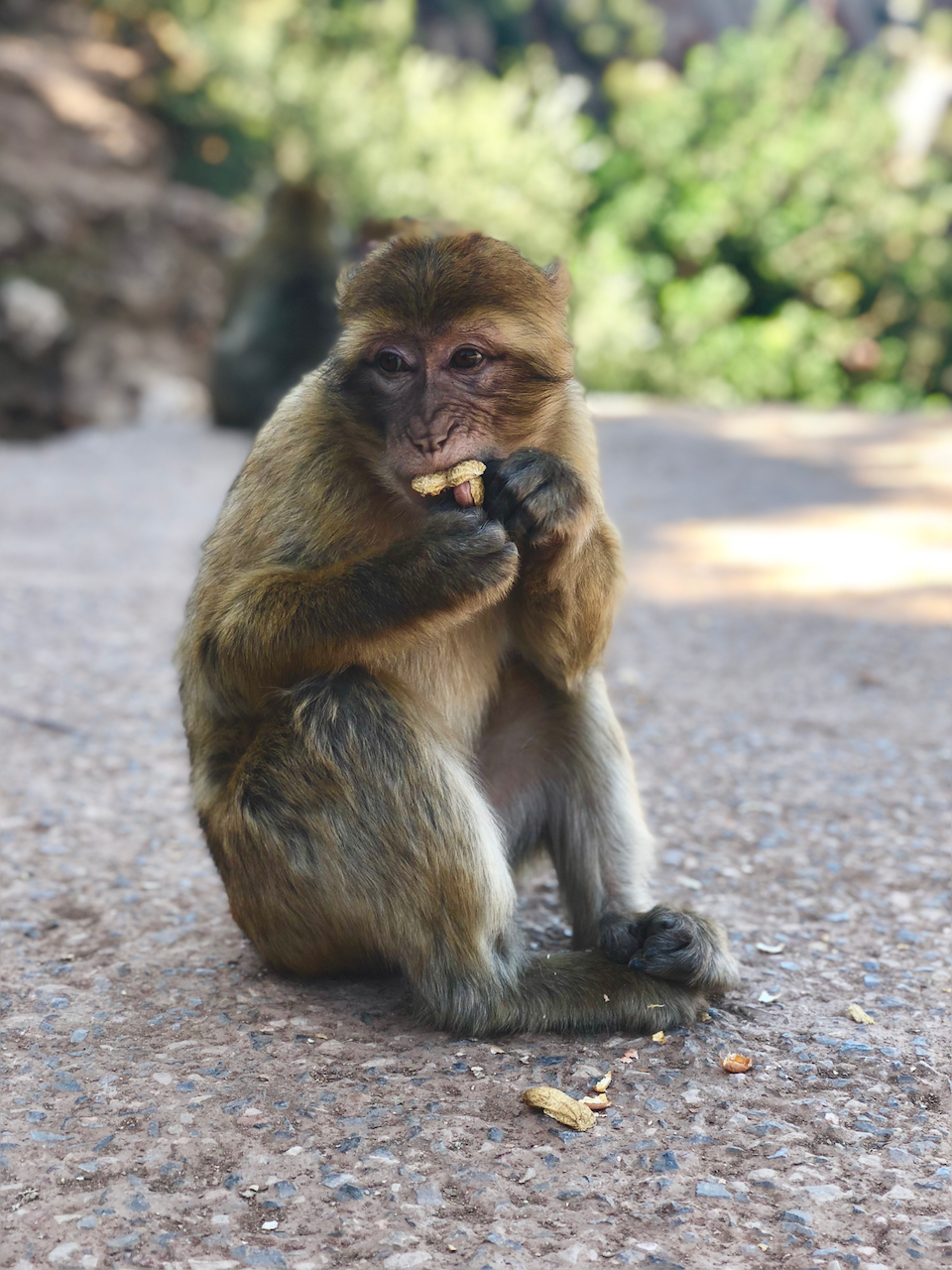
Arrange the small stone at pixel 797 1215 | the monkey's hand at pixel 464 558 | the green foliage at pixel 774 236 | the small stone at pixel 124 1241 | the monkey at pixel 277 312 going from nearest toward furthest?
the small stone at pixel 124 1241
the small stone at pixel 797 1215
the monkey's hand at pixel 464 558
the monkey at pixel 277 312
the green foliage at pixel 774 236

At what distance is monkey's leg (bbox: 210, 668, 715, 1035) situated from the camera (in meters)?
2.43

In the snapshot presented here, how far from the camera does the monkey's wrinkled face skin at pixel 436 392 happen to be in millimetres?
2371

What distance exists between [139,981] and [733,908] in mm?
1437

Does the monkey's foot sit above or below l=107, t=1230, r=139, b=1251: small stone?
above

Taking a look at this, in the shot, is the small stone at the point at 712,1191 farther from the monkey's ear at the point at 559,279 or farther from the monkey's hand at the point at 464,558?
the monkey's ear at the point at 559,279

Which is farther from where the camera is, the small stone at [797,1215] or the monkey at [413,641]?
the monkey at [413,641]

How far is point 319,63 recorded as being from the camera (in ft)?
54.7

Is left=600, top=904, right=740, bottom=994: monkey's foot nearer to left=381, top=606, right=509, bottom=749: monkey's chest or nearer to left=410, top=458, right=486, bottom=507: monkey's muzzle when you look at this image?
left=381, top=606, right=509, bottom=749: monkey's chest

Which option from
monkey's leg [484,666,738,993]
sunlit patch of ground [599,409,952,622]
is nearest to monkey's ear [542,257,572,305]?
monkey's leg [484,666,738,993]

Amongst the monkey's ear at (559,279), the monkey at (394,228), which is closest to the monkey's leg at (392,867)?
the monkey's ear at (559,279)

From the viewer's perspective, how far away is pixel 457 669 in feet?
8.79

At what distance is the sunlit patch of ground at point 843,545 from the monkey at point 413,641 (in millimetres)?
4392

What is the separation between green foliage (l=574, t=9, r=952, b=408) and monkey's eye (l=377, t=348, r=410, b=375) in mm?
14031

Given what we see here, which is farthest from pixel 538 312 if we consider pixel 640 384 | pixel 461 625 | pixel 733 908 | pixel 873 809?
pixel 640 384
